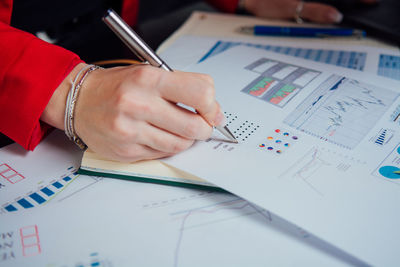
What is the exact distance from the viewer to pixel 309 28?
2.67ft

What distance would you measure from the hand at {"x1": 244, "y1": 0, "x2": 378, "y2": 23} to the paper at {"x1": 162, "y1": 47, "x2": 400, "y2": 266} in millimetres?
273

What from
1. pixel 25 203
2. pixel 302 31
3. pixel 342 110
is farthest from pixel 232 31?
pixel 25 203

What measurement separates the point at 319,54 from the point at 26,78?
57 cm

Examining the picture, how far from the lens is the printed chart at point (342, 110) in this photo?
493 mm

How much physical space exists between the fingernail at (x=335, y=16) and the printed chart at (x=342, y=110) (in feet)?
0.99

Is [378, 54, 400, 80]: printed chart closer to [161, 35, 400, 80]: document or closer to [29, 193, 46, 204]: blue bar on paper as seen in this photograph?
[161, 35, 400, 80]: document

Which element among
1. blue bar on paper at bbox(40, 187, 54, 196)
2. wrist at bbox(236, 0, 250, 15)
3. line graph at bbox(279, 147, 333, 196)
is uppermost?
wrist at bbox(236, 0, 250, 15)

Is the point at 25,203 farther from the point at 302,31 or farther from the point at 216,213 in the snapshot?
the point at 302,31

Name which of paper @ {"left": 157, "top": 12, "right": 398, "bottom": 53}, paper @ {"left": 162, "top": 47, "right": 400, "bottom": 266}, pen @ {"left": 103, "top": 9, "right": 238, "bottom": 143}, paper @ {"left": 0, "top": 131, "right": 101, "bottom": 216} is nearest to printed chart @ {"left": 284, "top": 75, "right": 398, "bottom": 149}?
paper @ {"left": 162, "top": 47, "right": 400, "bottom": 266}

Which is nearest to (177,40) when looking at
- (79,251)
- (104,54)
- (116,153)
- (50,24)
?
(104,54)

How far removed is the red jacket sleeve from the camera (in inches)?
17.9

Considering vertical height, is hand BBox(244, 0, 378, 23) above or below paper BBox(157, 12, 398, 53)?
above

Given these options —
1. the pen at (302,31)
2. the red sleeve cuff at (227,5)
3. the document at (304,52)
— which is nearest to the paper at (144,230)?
the document at (304,52)

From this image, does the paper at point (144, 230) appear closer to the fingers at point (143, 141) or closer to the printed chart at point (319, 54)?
the fingers at point (143, 141)
